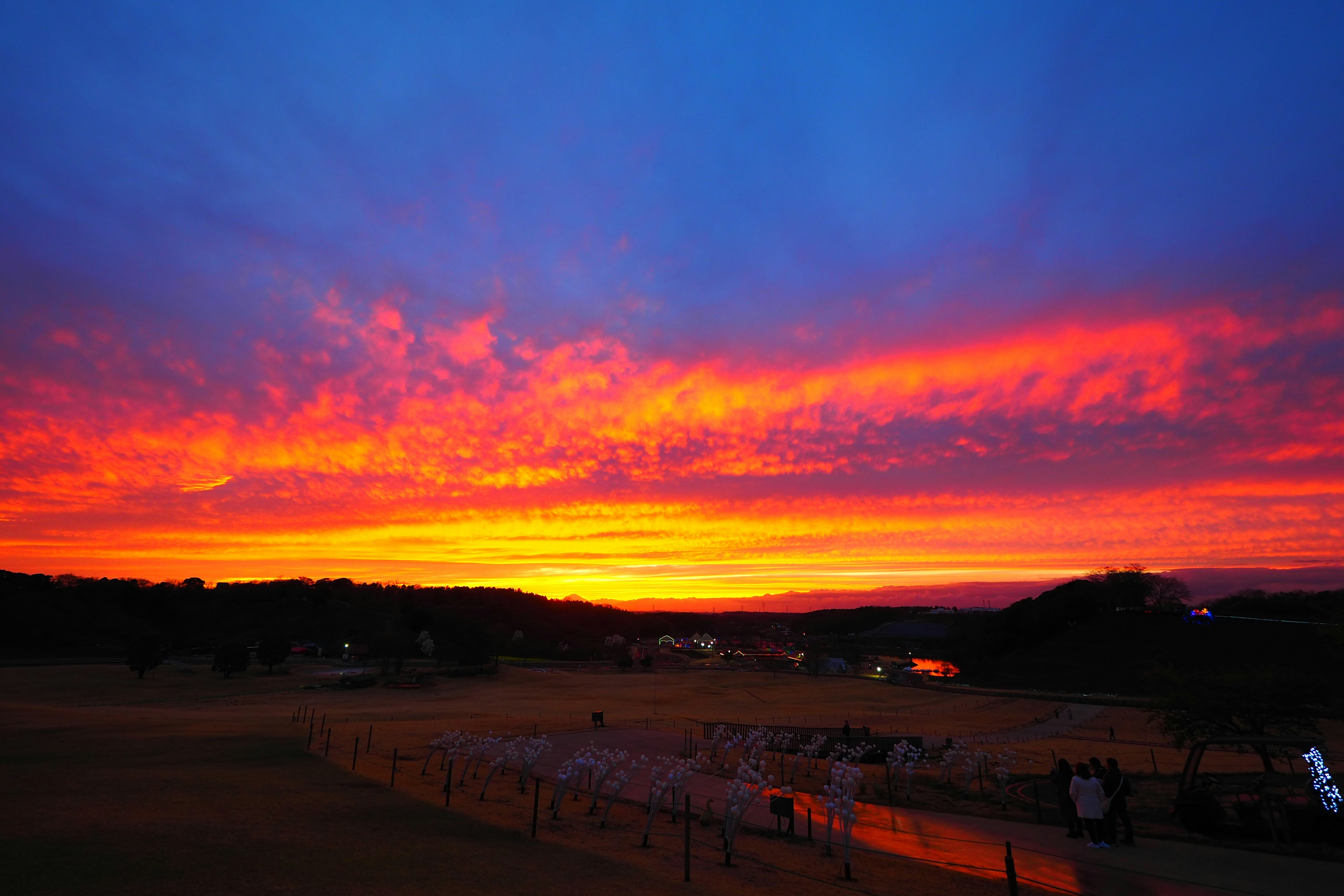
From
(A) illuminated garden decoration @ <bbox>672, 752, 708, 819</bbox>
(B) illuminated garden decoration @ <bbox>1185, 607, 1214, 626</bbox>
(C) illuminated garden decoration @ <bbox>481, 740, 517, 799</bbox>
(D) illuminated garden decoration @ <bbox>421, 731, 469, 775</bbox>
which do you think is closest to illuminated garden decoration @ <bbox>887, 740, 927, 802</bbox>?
(A) illuminated garden decoration @ <bbox>672, 752, 708, 819</bbox>

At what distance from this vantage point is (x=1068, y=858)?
1429cm

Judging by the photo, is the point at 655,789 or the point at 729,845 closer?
the point at 729,845

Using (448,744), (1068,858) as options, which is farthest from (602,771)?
(1068,858)

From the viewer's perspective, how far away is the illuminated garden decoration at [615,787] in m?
17.4

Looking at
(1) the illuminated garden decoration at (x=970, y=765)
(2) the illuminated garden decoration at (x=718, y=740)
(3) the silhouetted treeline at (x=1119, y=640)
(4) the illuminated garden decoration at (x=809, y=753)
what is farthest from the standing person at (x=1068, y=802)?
(3) the silhouetted treeline at (x=1119, y=640)

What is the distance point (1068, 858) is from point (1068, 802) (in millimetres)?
3153

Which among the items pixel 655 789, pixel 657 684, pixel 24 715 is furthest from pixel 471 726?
pixel 657 684

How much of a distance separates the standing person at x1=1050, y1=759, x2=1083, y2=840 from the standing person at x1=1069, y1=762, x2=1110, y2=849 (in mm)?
563

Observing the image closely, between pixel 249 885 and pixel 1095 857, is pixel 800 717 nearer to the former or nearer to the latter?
pixel 1095 857

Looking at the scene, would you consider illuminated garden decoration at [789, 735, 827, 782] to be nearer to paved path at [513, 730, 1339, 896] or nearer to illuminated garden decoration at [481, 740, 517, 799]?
paved path at [513, 730, 1339, 896]

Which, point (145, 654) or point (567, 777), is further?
point (145, 654)

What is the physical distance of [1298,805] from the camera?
48.1 feet

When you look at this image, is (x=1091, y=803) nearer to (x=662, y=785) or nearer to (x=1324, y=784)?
(x=1324, y=784)

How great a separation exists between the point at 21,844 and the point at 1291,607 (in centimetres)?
18929
